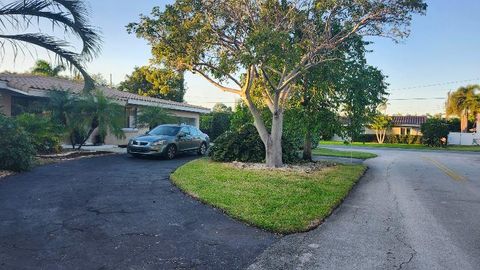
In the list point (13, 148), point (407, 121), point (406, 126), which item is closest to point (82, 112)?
point (13, 148)

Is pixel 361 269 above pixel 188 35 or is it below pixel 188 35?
below

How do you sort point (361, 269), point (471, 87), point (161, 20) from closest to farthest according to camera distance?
point (361, 269) → point (161, 20) → point (471, 87)

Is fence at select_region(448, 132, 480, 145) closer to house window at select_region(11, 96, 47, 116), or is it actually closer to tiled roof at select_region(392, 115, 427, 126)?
tiled roof at select_region(392, 115, 427, 126)

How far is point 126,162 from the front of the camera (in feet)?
46.8

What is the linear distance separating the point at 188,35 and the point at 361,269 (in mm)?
9690

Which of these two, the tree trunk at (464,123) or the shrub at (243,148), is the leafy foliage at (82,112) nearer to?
the shrub at (243,148)

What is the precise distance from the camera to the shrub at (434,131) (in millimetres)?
38219

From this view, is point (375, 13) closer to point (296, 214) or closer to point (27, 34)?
point (296, 214)

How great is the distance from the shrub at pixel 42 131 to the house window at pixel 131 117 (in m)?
7.72

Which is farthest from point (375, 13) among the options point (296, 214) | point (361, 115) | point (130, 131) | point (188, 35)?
point (130, 131)

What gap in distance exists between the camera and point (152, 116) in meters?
22.1

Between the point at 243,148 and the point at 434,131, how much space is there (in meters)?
30.4

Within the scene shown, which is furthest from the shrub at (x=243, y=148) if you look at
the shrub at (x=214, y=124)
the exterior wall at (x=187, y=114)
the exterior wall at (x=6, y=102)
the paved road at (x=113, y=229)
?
the shrub at (x=214, y=124)

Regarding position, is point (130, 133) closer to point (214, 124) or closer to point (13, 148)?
point (214, 124)
